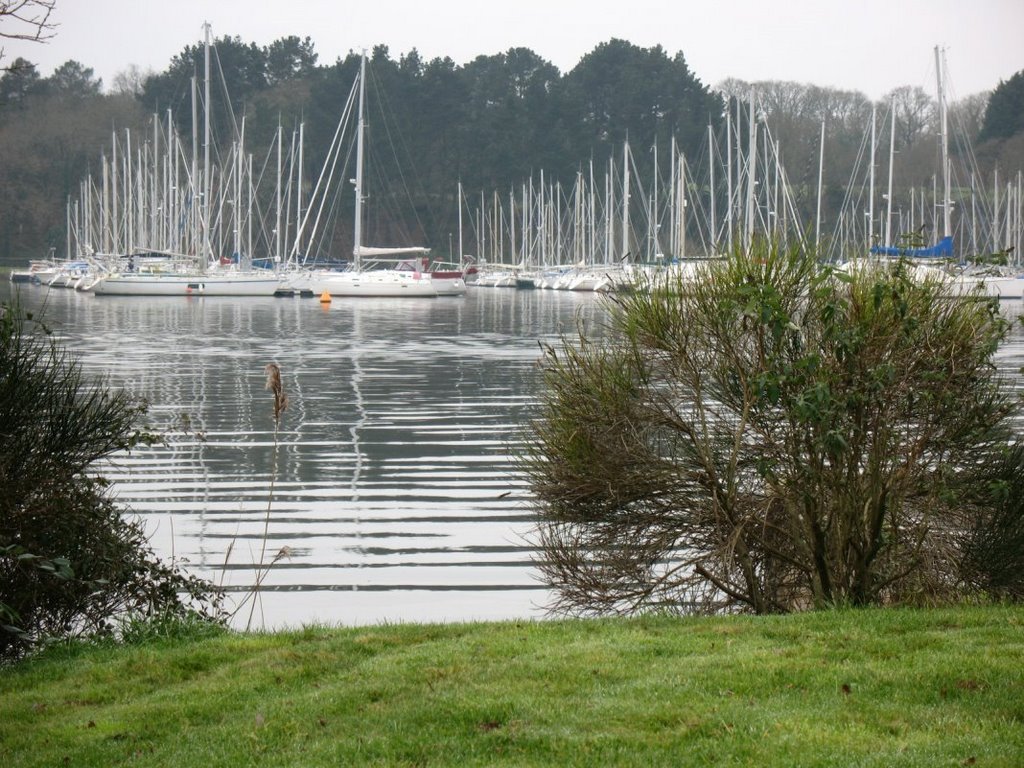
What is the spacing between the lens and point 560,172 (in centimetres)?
13112

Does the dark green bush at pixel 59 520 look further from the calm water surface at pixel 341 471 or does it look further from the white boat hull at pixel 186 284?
the white boat hull at pixel 186 284

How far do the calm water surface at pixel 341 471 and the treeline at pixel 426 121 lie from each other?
7457cm

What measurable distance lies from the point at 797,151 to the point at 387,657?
110 m

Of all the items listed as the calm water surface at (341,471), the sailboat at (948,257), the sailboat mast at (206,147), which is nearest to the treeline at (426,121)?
the sailboat mast at (206,147)

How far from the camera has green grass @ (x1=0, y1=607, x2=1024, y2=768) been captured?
→ 21.2ft

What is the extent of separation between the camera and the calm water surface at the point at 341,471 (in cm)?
1409

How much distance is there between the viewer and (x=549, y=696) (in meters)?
7.42

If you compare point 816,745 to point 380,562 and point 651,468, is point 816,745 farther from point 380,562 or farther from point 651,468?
point 380,562

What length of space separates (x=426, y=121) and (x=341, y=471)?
11045cm

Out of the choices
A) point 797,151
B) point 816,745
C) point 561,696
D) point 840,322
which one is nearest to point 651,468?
point 840,322

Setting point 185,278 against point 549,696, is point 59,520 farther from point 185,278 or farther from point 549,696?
point 185,278

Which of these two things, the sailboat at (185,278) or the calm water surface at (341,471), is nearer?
the calm water surface at (341,471)

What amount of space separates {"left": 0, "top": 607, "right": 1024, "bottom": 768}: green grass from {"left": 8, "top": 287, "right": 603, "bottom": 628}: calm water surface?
1.94 m

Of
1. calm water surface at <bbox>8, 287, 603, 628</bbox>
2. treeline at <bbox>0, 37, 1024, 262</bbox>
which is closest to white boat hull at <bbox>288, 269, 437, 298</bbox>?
treeline at <bbox>0, 37, 1024, 262</bbox>
